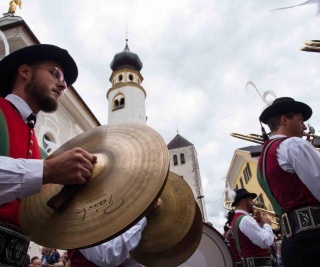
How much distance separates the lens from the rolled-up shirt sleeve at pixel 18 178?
112 cm

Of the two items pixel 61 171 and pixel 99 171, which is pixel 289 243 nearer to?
pixel 99 171

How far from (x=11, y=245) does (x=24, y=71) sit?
3.30 feet

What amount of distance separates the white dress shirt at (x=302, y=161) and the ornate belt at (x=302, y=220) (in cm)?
11

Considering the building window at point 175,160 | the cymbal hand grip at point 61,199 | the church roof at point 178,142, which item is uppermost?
the church roof at point 178,142

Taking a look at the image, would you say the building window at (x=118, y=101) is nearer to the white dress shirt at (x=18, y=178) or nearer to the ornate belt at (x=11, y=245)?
the ornate belt at (x=11, y=245)

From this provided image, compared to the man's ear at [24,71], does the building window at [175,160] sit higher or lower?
higher

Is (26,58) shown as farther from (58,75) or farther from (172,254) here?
(172,254)

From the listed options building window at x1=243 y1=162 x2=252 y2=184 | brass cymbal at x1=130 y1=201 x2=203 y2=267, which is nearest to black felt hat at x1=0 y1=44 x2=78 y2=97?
brass cymbal at x1=130 y1=201 x2=203 y2=267

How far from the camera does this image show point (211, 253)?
3.87 m

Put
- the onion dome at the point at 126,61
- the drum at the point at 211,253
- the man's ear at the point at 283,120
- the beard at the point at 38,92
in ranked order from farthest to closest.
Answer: the onion dome at the point at 126,61 < the drum at the point at 211,253 < the man's ear at the point at 283,120 < the beard at the point at 38,92

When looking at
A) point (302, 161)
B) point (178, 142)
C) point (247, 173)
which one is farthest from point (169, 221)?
point (178, 142)

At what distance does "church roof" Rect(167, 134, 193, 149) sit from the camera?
149ft

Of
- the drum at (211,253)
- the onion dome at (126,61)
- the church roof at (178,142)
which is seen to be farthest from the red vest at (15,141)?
the church roof at (178,142)

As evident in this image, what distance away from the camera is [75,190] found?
1.20m
